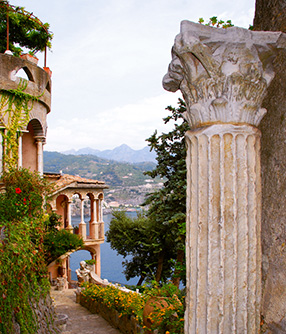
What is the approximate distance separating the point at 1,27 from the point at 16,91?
5.62 meters

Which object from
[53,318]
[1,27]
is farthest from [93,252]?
[1,27]

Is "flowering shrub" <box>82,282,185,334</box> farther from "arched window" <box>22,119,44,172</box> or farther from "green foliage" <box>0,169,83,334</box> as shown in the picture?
"arched window" <box>22,119,44,172</box>

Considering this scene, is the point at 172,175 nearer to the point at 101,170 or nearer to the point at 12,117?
the point at 12,117

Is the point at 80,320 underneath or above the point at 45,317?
underneath

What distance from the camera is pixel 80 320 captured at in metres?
9.48

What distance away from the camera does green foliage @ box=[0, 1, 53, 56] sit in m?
12.8

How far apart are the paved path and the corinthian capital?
7.49 m

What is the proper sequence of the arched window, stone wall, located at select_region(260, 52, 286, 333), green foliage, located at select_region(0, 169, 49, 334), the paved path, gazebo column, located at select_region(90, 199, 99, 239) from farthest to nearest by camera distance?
gazebo column, located at select_region(90, 199, 99, 239) → the arched window → the paved path → green foliage, located at select_region(0, 169, 49, 334) → stone wall, located at select_region(260, 52, 286, 333)

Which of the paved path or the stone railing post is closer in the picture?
the paved path

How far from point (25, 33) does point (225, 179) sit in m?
14.1

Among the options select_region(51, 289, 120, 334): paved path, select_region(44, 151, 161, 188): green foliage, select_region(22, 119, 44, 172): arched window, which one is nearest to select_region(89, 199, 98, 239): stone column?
select_region(51, 289, 120, 334): paved path

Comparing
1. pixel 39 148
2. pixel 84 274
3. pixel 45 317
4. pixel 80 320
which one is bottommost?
pixel 80 320

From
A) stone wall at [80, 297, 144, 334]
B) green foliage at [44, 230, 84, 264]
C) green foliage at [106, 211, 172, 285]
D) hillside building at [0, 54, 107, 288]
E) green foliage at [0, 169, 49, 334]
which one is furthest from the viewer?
green foliage at [106, 211, 172, 285]

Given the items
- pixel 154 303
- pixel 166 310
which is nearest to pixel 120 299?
pixel 154 303
